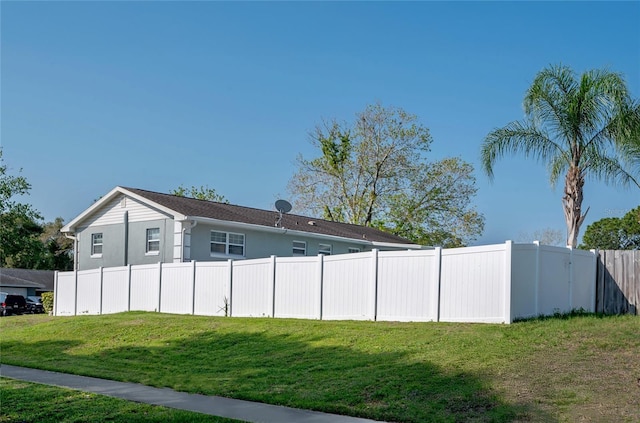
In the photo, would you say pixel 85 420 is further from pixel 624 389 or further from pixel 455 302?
pixel 455 302

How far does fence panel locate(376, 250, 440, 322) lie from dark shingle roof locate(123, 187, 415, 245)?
10.7 metres

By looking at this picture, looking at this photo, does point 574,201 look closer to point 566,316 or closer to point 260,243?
point 566,316

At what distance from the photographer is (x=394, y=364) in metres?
12.4

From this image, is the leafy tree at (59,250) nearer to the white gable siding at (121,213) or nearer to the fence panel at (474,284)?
the white gable siding at (121,213)

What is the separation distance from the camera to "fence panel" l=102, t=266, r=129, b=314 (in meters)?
26.4

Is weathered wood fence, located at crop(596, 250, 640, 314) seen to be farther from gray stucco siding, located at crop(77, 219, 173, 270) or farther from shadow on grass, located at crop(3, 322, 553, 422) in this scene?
gray stucco siding, located at crop(77, 219, 173, 270)

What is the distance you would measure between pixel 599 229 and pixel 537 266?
3834 cm

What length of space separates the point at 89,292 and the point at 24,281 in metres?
32.0

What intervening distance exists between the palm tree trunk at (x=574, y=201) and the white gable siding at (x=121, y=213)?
14.9m

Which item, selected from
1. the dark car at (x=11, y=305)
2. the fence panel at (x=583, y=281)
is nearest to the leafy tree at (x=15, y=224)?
the dark car at (x=11, y=305)

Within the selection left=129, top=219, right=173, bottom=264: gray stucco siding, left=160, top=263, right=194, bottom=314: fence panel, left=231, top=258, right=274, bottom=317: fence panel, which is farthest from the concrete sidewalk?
left=129, top=219, right=173, bottom=264: gray stucco siding

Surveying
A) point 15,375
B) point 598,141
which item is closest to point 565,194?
point 598,141

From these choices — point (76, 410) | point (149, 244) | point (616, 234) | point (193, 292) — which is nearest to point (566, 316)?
point (76, 410)

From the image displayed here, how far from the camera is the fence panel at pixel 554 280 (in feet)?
52.4
